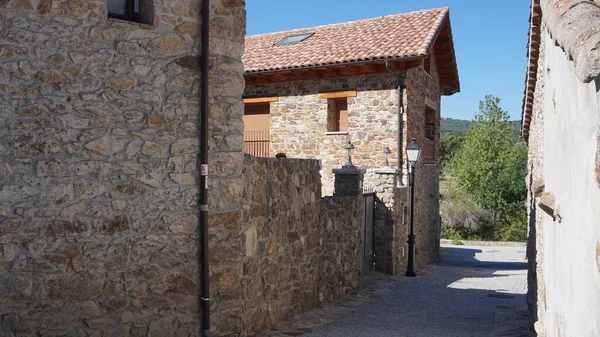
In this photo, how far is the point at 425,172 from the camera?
54.0 ft

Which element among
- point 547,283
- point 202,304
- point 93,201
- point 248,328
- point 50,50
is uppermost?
point 50,50

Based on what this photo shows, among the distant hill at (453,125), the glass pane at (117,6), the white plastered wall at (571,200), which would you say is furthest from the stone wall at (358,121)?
the distant hill at (453,125)

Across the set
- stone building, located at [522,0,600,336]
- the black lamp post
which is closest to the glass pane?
stone building, located at [522,0,600,336]

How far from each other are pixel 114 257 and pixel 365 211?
A: 7701 mm

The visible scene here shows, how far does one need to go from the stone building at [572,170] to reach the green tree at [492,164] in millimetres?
25846

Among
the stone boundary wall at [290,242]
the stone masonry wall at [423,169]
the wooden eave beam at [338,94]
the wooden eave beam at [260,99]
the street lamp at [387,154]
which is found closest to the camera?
the stone boundary wall at [290,242]

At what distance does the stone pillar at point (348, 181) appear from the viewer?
10555mm

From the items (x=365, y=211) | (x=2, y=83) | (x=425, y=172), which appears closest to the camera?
(x=2, y=83)

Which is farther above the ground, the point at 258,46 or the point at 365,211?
the point at 258,46

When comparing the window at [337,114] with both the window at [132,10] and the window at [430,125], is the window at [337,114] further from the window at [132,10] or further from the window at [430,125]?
the window at [132,10]

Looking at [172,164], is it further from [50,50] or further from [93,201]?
[50,50]

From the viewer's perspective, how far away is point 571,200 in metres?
3.13

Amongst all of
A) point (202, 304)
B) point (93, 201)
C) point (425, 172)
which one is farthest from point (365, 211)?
point (93, 201)

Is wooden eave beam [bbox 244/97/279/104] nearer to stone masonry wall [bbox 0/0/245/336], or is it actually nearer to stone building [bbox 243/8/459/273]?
stone building [bbox 243/8/459/273]
